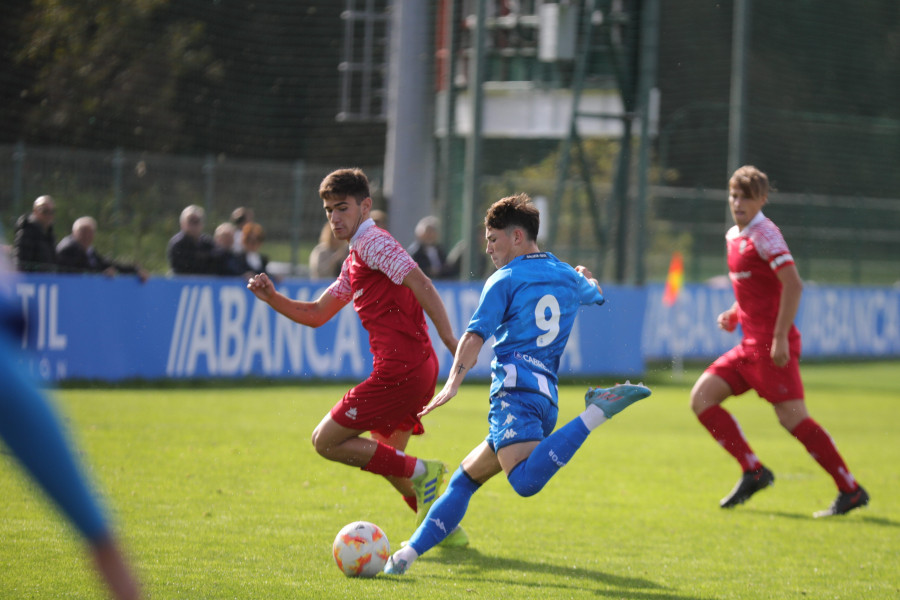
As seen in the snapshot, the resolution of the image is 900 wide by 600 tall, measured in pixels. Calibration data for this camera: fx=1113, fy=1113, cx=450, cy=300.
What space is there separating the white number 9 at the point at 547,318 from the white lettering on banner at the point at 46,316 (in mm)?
7926

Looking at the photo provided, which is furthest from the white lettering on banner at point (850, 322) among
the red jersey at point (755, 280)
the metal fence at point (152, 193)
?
the red jersey at point (755, 280)

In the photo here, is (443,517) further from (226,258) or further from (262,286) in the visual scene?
(226,258)

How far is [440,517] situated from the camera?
4.82 m

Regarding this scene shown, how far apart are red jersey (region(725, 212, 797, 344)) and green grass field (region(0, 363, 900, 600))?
119 centimetres

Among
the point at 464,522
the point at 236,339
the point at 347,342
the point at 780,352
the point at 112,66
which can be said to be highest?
the point at 112,66

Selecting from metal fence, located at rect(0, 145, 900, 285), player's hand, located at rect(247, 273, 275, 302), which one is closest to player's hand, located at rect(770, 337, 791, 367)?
player's hand, located at rect(247, 273, 275, 302)

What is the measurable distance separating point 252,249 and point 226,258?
0.33 meters

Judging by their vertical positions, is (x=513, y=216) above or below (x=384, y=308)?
above

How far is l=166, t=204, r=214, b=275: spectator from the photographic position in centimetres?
1269

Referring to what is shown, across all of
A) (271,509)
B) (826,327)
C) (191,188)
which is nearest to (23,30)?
(191,188)

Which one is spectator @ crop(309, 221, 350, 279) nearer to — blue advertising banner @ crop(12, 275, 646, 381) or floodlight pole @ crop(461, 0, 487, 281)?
blue advertising banner @ crop(12, 275, 646, 381)

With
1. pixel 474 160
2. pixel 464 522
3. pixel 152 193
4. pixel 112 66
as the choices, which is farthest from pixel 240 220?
pixel 464 522

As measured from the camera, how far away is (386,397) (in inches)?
214

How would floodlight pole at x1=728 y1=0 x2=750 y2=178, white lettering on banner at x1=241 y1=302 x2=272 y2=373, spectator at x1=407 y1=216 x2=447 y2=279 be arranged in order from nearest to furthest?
white lettering on banner at x1=241 y1=302 x2=272 y2=373 → spectator at x1=407 y1=216 x2=447 y2=279 → floodlight pole at x1=728 y1=0 x2=750 y2=178
